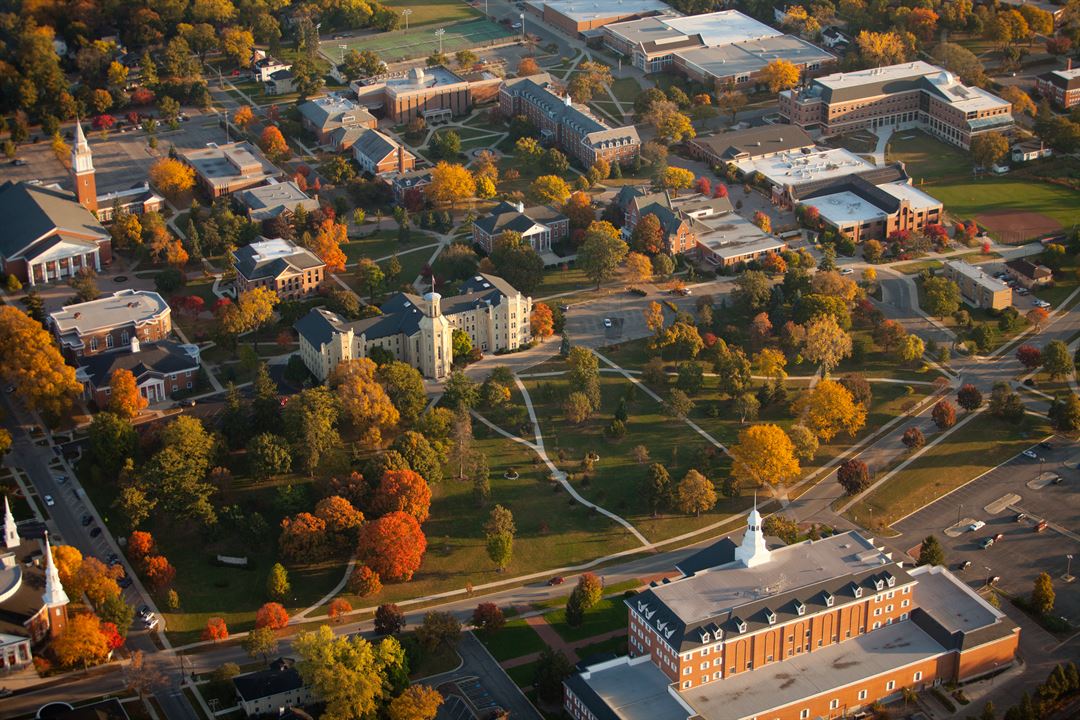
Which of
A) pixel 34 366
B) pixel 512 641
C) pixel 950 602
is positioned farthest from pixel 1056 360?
pixel 34 366

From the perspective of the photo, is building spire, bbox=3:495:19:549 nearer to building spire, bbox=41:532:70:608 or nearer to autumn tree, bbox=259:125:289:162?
building spire, bbox=41:532:70:608

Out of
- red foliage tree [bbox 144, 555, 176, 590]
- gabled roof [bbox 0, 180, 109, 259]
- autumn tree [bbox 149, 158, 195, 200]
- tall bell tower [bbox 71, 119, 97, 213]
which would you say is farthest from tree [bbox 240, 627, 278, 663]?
autumn tree [bbox 149, 158, 195, 200]

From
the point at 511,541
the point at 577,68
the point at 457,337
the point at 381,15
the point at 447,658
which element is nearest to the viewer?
the point at 447,658

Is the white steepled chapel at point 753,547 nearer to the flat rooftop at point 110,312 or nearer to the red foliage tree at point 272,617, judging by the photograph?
the red foliage tree at point 272,617

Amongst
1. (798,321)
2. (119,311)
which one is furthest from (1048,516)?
(119,311)

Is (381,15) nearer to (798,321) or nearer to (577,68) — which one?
(577,68)

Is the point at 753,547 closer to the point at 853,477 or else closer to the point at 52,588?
the point at 853,477
